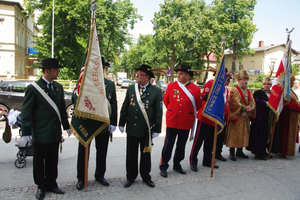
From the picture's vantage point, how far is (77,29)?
27.9 metres

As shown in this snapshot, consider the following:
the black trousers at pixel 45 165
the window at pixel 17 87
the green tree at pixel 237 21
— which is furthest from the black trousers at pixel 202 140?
the green tree at pixel 237 21

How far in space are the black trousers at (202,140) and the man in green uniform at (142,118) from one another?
129 centimetres

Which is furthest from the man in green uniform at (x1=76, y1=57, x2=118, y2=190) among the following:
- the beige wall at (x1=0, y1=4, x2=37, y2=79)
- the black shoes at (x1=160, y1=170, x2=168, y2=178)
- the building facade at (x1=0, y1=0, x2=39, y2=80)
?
the beige wall at (x1=0, y1=4, x2=37, y2=79)

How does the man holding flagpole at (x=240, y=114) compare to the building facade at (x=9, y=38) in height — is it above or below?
below

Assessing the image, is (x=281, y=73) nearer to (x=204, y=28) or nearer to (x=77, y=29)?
(x=77, y=29)

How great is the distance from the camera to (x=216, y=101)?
183 inches

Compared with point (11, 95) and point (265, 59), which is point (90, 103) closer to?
point (11, 95)

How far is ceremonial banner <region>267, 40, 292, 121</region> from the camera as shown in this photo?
19.1 ft

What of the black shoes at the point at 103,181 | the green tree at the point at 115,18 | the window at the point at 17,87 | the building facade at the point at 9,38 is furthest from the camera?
the building facade at the point at 9,38

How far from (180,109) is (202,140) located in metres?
1.03

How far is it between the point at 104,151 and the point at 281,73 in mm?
4650

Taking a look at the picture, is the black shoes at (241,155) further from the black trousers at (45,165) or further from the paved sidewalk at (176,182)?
the black trousers at (45,165)

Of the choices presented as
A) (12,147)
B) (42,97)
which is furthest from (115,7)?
(42,97)

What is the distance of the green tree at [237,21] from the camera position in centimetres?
3497
